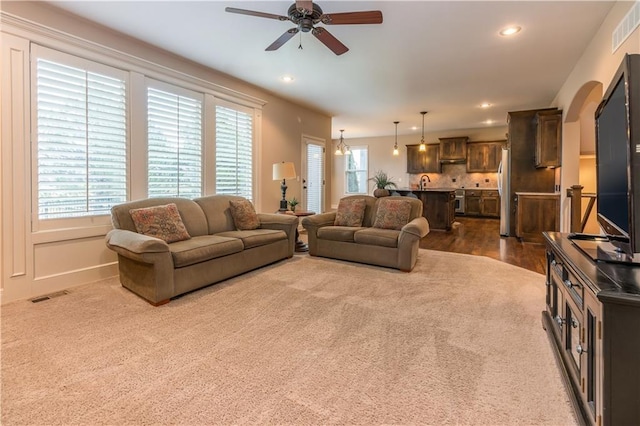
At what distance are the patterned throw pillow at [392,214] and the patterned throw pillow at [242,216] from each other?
5.65ft

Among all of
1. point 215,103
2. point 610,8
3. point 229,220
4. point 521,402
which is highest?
point 610,8

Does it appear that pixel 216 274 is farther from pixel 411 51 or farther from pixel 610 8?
pixel 610 8

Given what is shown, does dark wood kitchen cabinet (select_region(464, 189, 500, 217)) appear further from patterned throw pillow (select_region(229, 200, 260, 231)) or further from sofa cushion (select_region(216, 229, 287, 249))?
patterned throw pillow (select_region(229, 200, 260, 231))

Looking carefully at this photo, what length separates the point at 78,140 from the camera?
3.20 metres

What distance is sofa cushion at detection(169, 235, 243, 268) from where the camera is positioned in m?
2.90

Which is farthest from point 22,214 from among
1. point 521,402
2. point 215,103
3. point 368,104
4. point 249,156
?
point 368,104

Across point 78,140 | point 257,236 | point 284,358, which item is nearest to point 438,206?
point 257,236

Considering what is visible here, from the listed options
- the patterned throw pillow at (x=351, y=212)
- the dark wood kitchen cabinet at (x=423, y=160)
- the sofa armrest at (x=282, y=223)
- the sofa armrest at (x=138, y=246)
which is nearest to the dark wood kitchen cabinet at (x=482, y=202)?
the dark wood kitchen cabinet at (x=423, y=160)

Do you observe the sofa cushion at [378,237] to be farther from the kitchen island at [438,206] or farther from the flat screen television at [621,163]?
the kitchen island at [438,206]

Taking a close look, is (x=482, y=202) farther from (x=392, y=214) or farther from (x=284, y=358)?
(x=284, y=358)

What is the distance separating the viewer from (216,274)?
3.27 m

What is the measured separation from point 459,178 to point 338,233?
7018 millimetres

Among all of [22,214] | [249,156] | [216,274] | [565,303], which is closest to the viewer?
[565,303]

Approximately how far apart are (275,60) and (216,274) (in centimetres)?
290
